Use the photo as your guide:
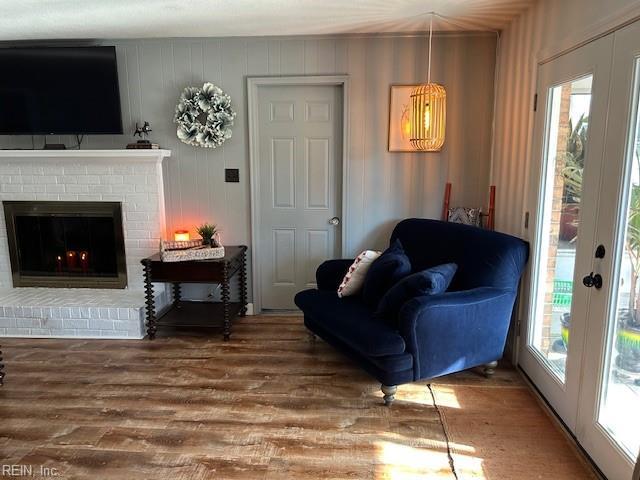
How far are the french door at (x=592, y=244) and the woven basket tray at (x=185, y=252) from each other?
2252 millimetres

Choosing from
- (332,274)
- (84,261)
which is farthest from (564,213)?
(84,261)

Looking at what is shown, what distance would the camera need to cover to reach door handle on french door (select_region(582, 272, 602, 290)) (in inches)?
77.6

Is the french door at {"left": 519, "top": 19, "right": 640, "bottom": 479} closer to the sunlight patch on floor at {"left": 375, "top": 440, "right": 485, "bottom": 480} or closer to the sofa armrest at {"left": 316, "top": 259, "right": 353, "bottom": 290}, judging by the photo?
the sunlight patch on floor at {"left": 375, "top": 440, "right": 485, "bottom": 480}

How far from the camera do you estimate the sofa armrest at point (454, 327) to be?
2.43 metres

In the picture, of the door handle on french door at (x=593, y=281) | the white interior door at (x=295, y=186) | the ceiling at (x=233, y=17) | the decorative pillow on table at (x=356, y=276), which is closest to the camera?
the door handle on french door at (x=593, y=281)

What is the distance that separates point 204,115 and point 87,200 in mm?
1253

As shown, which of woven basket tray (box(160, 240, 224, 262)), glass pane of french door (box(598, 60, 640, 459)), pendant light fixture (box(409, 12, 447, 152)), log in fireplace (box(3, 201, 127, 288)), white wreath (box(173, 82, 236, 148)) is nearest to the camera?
glass pane of french door (box(598, 60, 640, 459))

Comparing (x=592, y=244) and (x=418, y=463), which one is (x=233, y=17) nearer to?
(x=592, y=244)

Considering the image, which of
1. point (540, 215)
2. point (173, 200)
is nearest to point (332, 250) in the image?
point (173, 200)

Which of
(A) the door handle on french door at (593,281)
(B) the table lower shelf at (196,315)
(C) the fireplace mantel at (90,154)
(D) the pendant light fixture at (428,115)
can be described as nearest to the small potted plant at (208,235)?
(B) the table lower shelf at (196,315)

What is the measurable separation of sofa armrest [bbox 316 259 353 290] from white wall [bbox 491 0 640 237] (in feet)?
3.93

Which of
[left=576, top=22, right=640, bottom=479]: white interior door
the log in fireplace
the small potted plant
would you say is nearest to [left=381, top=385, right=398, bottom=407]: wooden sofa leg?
[left=576, top=22, right=640, bottom=479]: white interior door

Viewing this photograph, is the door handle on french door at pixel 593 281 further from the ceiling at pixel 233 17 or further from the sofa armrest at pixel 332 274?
the ceiling at pixel 233 17

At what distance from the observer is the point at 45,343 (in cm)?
338
